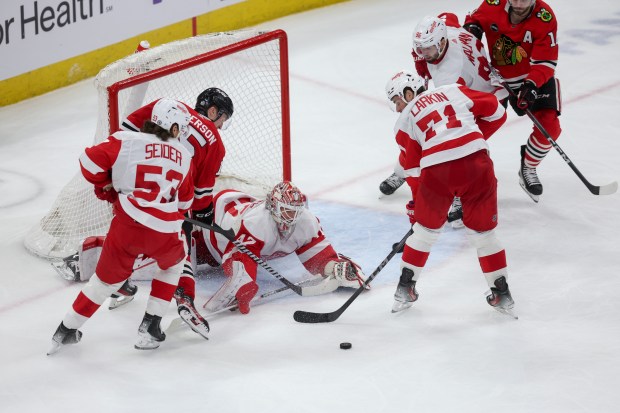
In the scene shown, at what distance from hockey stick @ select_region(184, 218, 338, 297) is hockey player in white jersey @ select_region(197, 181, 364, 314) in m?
0.02

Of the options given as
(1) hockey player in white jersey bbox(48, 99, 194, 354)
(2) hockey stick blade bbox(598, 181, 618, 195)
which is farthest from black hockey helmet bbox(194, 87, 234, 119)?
(2) hockey stick blade bbox(598, 181, 618, 195)

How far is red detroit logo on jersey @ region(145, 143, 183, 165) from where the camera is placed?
4.41m

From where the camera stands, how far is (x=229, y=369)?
449 centimetres

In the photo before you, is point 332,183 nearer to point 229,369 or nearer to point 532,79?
point 532,79

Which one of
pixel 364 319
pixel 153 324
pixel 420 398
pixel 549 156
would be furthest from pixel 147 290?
pixel 549 156

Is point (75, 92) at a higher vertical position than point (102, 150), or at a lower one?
lower

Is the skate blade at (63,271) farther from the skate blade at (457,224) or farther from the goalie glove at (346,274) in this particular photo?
the skate blade at (457,224)

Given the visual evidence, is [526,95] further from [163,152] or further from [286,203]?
[163,152]

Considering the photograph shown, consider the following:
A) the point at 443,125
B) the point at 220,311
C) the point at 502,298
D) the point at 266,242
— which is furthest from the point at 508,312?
the point at 220,311

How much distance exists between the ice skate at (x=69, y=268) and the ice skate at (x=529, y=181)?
212 cm

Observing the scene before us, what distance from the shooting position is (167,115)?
4469 mm

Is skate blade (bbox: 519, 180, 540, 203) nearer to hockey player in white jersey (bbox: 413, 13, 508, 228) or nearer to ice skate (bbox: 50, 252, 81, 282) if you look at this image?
hockey player in white jersey (bbox: 413, 13, 508, 228)

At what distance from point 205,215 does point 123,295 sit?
446 mm

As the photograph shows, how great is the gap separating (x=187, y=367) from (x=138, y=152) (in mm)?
774
